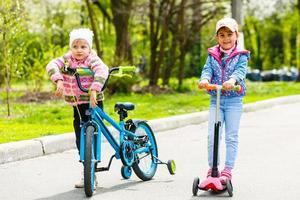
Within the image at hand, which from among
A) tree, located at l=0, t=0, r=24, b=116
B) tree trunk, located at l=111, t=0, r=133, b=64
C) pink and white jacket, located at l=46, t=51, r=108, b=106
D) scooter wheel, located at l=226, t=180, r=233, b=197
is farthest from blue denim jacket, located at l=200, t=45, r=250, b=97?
tree trunk, located at l=111, t=0, r=133, b=64

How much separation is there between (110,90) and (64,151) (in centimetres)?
1054

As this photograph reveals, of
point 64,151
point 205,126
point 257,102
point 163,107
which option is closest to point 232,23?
point 64,151

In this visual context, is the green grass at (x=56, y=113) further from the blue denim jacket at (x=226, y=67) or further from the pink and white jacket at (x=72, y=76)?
the blue denim jacket at (x=226, y=67)

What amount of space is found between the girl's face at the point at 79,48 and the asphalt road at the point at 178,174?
1.24 m

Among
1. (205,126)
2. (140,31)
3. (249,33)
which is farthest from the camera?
(249,33)

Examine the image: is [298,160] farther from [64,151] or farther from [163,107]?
[163,107]

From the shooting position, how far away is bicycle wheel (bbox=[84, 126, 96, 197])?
21.1 feet

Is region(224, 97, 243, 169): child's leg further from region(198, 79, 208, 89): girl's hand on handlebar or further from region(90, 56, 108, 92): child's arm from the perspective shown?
region(90, 56, 108, 92): child's arm

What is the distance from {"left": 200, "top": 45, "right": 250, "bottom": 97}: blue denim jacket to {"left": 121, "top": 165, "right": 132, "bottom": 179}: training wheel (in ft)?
4.16

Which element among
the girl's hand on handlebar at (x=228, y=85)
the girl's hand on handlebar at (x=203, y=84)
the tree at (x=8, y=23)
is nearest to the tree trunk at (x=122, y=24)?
the tree at (x=8, y=23)

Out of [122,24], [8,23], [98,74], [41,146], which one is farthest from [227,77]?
[122,24]

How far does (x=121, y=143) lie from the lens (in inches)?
282

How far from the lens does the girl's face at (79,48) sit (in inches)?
270

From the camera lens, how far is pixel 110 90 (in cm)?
2061
